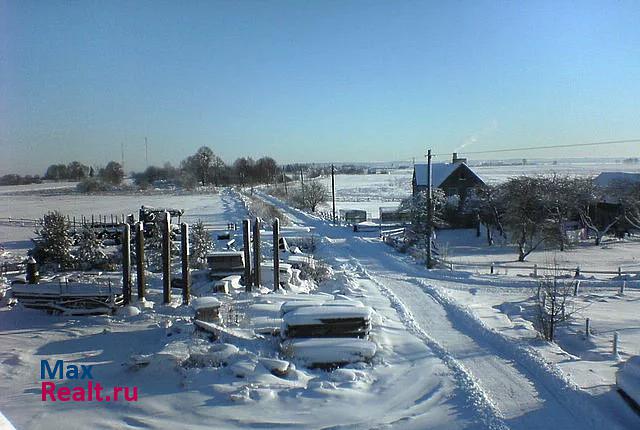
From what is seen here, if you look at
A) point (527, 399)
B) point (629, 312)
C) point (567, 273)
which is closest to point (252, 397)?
point (527, 399)

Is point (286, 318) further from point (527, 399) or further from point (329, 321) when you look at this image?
point (527, 399)

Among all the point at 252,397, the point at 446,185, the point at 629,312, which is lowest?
the point at 629,312

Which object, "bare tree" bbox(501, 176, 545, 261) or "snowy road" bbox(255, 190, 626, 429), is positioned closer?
"snowy road" bbox(255, 190, 626, 429)

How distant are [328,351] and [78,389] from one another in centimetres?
462

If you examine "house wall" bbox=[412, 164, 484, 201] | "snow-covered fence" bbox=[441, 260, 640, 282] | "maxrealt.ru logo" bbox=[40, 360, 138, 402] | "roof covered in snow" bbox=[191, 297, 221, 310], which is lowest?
"snow-covered fence" bbox=[441, 260, 640, 282]

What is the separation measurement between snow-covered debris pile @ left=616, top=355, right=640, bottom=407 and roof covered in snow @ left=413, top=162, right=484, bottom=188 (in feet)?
127

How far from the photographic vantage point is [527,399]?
876 centimetres

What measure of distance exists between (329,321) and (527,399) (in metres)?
4.18

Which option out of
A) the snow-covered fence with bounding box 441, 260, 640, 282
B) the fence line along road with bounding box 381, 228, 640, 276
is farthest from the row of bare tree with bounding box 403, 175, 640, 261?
the snow-covered fence with bounding box 441, 260, 640, 282

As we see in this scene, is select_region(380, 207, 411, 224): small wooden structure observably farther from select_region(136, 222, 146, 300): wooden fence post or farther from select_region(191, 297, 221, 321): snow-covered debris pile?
select_region(191, 297, 221, 321): snow-covered debris pile

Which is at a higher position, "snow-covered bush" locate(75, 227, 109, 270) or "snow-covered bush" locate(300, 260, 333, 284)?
"snow-covered bush" locate(75, 227, 109, 270)

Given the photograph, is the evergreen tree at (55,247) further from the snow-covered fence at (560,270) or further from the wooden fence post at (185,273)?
the snow-covered fence at (560,270)

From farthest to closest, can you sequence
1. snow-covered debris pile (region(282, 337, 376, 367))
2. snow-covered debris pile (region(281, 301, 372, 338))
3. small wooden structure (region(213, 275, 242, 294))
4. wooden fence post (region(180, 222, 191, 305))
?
small wooden structure (region(213, 275, 242, 294)) < wooden fence post (region(180, 222, 191, 305)) < snow-covered debris pile (region(281, 301, 372, 338)) < snow-covered debris pile (region(282, 337, 376, 367))

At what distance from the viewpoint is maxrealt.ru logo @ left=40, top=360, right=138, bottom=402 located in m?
8.02
